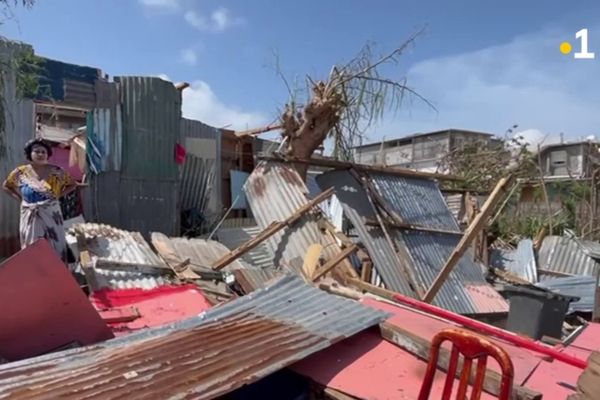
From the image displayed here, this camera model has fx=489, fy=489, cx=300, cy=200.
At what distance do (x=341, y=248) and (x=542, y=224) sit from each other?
776 cm

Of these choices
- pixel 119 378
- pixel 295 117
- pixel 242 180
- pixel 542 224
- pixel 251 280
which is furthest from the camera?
pixel 542 224

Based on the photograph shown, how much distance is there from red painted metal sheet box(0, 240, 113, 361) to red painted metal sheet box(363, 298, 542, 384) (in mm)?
1932

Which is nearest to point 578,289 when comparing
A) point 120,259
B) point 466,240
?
point 466,240

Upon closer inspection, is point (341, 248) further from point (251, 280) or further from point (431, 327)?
point (431, 327)

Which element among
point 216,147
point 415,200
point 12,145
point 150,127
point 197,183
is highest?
point 150,127

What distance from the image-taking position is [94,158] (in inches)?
298

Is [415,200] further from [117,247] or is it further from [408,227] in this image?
[117,247]

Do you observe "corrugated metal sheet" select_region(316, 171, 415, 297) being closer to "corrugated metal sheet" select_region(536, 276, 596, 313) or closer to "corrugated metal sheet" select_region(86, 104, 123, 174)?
"corrugated metal sheet" select_region(536, 276, 596, 313)

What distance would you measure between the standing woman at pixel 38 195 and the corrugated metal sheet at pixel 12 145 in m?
2.14

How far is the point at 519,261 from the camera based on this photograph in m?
8.76

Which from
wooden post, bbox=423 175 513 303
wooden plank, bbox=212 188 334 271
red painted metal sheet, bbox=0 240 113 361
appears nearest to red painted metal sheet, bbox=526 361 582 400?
wooden post, bbox=423 175 513 303

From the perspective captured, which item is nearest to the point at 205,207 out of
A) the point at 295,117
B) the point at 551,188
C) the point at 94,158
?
the point at 94,158

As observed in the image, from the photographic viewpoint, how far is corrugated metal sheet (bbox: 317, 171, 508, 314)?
5652 millimetres

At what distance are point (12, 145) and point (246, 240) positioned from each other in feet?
11.5
